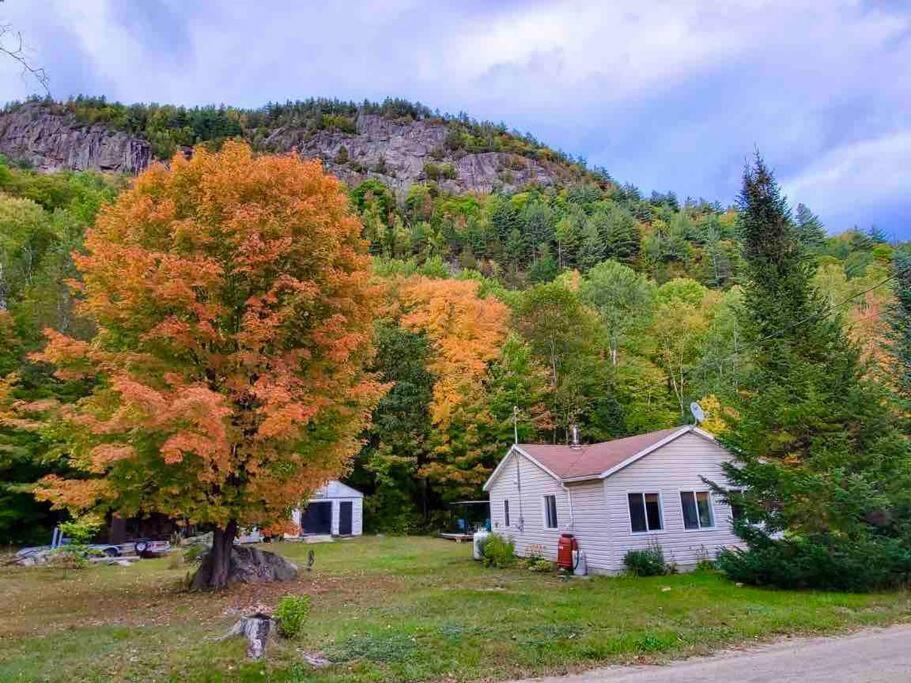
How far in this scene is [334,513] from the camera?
32750 millimetres

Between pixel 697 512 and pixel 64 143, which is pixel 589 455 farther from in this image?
pixel 64 143

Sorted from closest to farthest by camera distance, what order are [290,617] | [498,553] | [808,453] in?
[290,617], [808,453], [498,553]

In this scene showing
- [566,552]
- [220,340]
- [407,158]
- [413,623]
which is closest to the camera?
[413,623]

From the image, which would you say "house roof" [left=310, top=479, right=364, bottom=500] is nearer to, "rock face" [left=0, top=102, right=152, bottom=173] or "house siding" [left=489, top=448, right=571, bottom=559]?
"house siding" [left=489, top=448, right=571, bottom=559]

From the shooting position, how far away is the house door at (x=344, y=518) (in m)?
32.9

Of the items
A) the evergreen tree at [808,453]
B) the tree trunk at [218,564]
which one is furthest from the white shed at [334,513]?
the evergreen tree at [808,453]

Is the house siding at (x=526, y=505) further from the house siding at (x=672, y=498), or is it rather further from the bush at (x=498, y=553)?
the house siding at (x=672, y=498)

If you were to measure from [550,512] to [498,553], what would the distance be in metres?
2.32

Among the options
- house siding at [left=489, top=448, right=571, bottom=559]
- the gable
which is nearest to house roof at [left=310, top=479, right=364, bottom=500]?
the gable

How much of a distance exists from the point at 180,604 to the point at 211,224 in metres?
8.51

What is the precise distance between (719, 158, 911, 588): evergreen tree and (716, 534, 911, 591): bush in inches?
0.9

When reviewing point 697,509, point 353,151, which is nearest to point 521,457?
point 697,509

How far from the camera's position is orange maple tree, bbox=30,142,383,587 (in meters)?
12.2

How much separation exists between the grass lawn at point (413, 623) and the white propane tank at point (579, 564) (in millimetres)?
961
